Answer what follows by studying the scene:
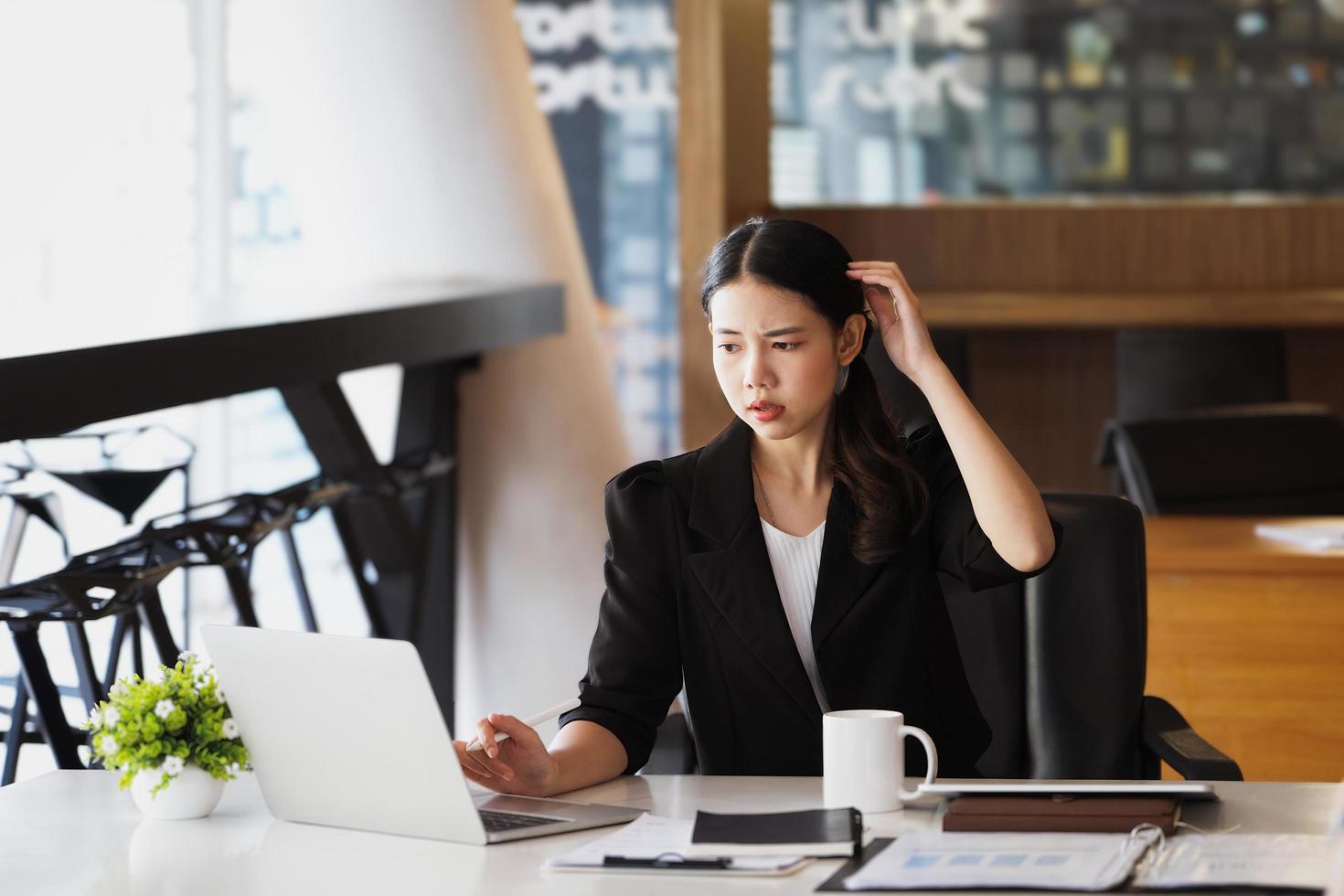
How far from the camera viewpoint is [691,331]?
4539 mm

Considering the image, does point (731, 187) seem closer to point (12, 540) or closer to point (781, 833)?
point (12, 540)

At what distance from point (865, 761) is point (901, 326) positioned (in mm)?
533

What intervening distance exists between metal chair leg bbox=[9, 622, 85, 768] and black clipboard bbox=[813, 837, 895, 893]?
140cm

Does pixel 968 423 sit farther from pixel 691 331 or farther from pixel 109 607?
pixel 691 331

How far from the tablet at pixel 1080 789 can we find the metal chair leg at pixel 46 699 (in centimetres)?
140

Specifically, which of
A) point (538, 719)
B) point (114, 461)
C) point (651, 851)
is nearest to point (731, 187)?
point (114, 461)

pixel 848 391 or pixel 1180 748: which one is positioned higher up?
pixel 848 391

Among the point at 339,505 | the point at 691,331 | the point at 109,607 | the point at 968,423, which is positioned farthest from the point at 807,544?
the point at 691,331

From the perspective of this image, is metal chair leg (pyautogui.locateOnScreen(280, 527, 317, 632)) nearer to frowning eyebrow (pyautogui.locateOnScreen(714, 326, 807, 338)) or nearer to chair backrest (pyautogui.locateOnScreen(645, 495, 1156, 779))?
chair backrest (pyautogui.locateOnScreen(645, 495, 1156, 779))

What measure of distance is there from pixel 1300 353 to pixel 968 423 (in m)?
3.58

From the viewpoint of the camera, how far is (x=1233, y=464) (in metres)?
3.64

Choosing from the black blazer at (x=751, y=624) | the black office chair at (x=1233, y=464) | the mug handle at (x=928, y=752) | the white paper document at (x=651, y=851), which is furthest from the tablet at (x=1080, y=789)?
the black office chair at (x=1233, y=464)

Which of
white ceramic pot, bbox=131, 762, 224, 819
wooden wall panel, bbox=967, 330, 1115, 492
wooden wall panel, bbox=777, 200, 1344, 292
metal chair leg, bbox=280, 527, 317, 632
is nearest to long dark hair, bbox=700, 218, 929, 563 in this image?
white ceramic pot, bbox=131, 762, 224, 819

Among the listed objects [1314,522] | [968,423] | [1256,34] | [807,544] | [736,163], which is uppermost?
[1256,34]
